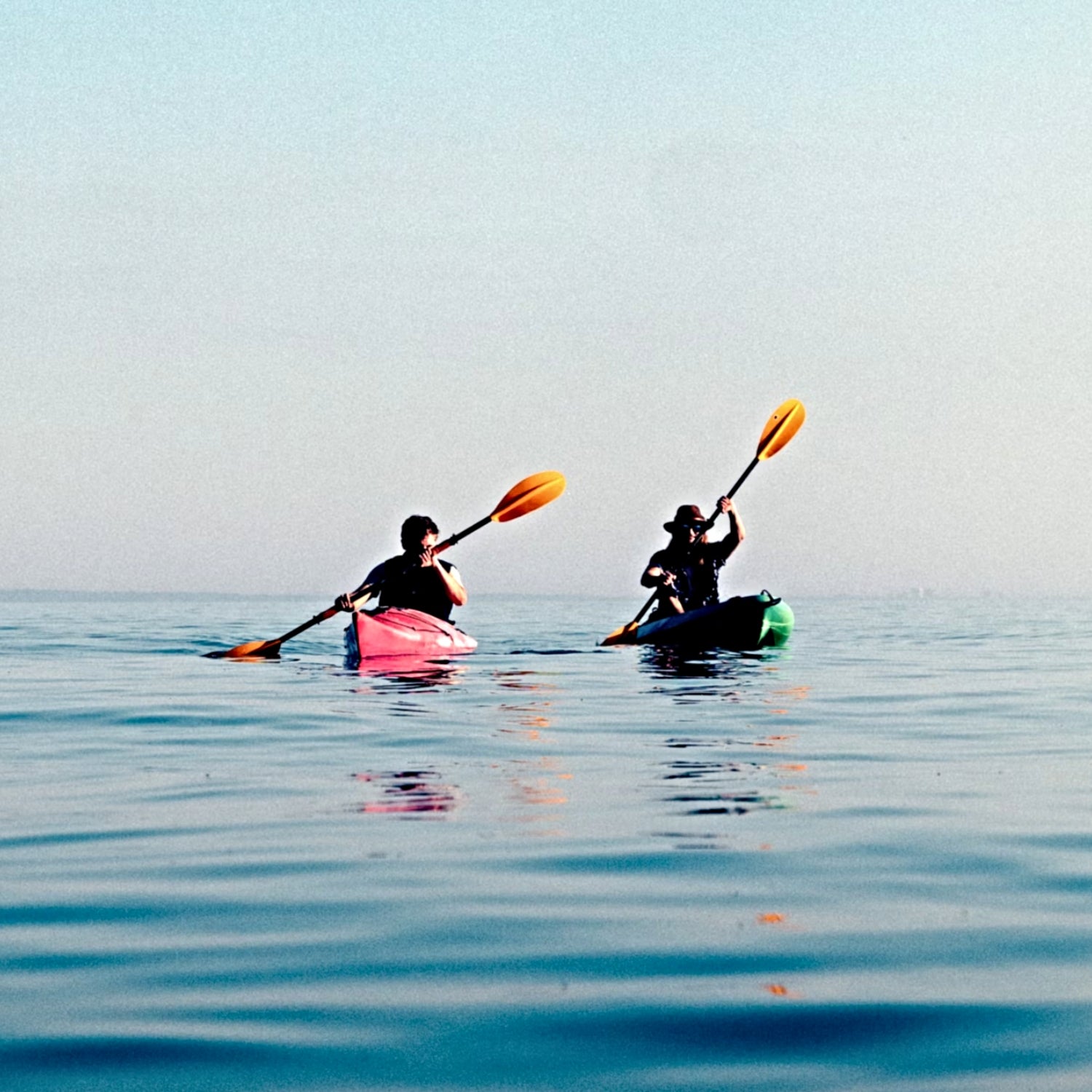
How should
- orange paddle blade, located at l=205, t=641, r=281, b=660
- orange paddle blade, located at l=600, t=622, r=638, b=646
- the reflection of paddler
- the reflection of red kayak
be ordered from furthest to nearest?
orange paddle blade, located at l=600, t=622, r=638, b=646, orange paddle blade, located at l=205, t=641, r=281, b=660, the reflection of red kayak, the reflection of paddler

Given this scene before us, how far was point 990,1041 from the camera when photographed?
2.67 metres

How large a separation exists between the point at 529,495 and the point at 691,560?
1888 mm

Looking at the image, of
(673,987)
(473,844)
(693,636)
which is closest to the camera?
(673,987)

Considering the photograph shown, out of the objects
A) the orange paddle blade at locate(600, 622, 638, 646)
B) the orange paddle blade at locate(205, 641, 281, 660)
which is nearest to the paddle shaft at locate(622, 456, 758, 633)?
the orange paddle blade at locate(600, 622, 638, 646)

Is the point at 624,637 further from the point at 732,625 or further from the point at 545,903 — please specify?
the point at 545,903

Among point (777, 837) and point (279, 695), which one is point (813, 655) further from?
point (777, 837)

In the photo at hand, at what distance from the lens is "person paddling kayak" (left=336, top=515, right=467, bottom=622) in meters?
13.9

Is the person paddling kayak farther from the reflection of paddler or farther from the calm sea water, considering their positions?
the reflection of paddler

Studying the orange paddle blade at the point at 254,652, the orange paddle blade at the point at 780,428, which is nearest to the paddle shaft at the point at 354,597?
the orange paddle blade at the point at 254,652

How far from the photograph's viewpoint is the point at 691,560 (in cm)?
1560

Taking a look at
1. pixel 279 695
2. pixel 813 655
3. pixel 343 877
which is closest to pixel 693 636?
pixel 813 655

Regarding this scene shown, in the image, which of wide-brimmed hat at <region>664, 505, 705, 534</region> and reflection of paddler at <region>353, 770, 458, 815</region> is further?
wide-brimmed hat at <region>664, 505, 705, 534</region>

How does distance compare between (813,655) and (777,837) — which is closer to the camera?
(777,837)

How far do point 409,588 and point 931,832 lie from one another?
31.9 feet
